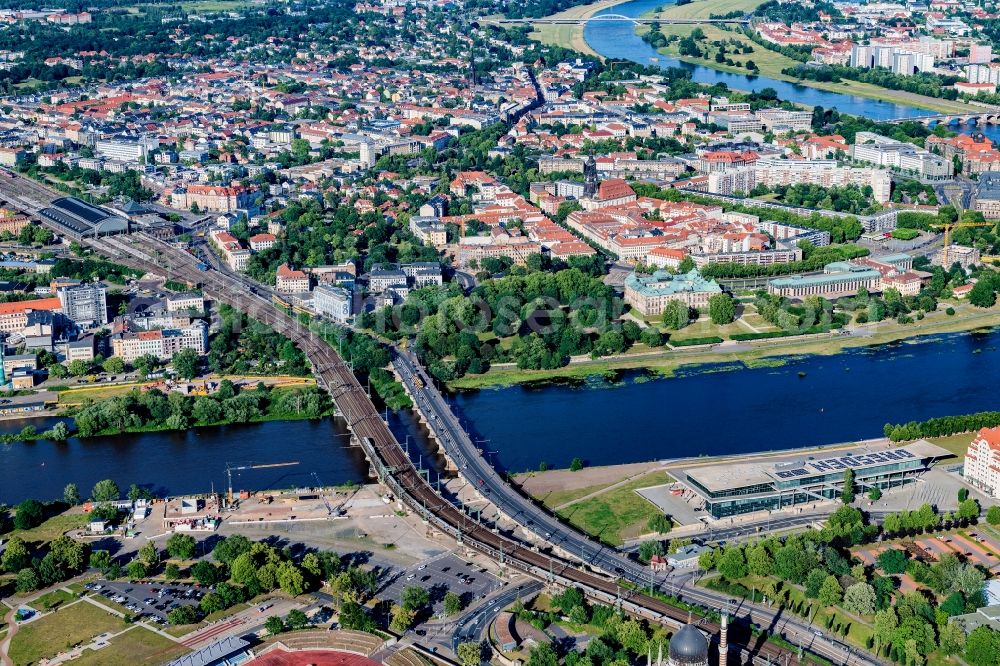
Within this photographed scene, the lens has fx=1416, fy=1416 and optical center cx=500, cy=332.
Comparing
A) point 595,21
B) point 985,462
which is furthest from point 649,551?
point 595,21

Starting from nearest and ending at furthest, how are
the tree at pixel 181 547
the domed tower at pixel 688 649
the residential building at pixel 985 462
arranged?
the domed tower at pixel 688 649 → the tree at pixel 181 547 → the residential building at pixel 985 462

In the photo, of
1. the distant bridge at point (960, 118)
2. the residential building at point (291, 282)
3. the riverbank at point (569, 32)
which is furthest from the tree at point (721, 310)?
the riverbank at point (569, 32)

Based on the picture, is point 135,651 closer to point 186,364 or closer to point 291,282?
point 186,364

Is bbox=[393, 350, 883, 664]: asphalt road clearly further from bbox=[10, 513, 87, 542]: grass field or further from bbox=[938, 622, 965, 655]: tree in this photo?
bbox=[10, 513, 87, 542]: grass field

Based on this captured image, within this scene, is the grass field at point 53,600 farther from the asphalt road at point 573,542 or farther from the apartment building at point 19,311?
the apartment building at point 19,311

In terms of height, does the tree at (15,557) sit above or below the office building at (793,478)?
above

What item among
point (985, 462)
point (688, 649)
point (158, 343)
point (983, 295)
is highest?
point (688, 649)
